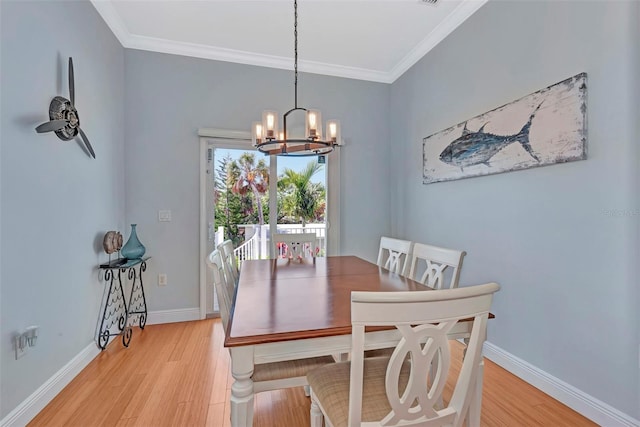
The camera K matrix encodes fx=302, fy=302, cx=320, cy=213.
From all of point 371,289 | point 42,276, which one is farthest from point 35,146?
point 371,289

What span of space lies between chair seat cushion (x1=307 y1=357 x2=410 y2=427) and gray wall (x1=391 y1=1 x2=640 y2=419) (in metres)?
1.18

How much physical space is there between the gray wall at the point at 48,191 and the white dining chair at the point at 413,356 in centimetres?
171

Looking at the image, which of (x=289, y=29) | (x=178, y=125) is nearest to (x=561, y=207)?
(x=289, y=29)

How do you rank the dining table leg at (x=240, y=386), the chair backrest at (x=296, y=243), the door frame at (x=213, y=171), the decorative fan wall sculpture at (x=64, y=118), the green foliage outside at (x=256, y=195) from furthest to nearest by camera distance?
the green foliage outside at (x=256, y=195) → the door frame at (x=213, y=171) → the chair backrest at (x=296, y=243) → the decorative fan wall sculpture at (x=64, y=118) → the dining table leg at (x=240, y=386)

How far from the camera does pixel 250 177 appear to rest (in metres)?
3.53

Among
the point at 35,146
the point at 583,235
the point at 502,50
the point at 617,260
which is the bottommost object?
the point at 617,260

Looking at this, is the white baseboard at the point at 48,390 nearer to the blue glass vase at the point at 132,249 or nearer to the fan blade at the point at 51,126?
the blue glass vase at the point at 132,249

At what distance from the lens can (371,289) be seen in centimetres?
158

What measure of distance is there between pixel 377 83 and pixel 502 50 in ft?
5.78

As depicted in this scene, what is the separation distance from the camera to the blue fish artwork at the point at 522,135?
5.75 feet

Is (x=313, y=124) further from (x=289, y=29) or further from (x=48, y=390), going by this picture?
(x=48, y=390)

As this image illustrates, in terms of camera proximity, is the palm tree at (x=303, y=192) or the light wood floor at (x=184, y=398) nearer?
the light wood floor at (x=184, y=398)

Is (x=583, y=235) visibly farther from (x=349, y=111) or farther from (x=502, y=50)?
(x=349, y=111)

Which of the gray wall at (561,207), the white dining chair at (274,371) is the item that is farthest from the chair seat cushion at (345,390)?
the gray wall at (561,207)
